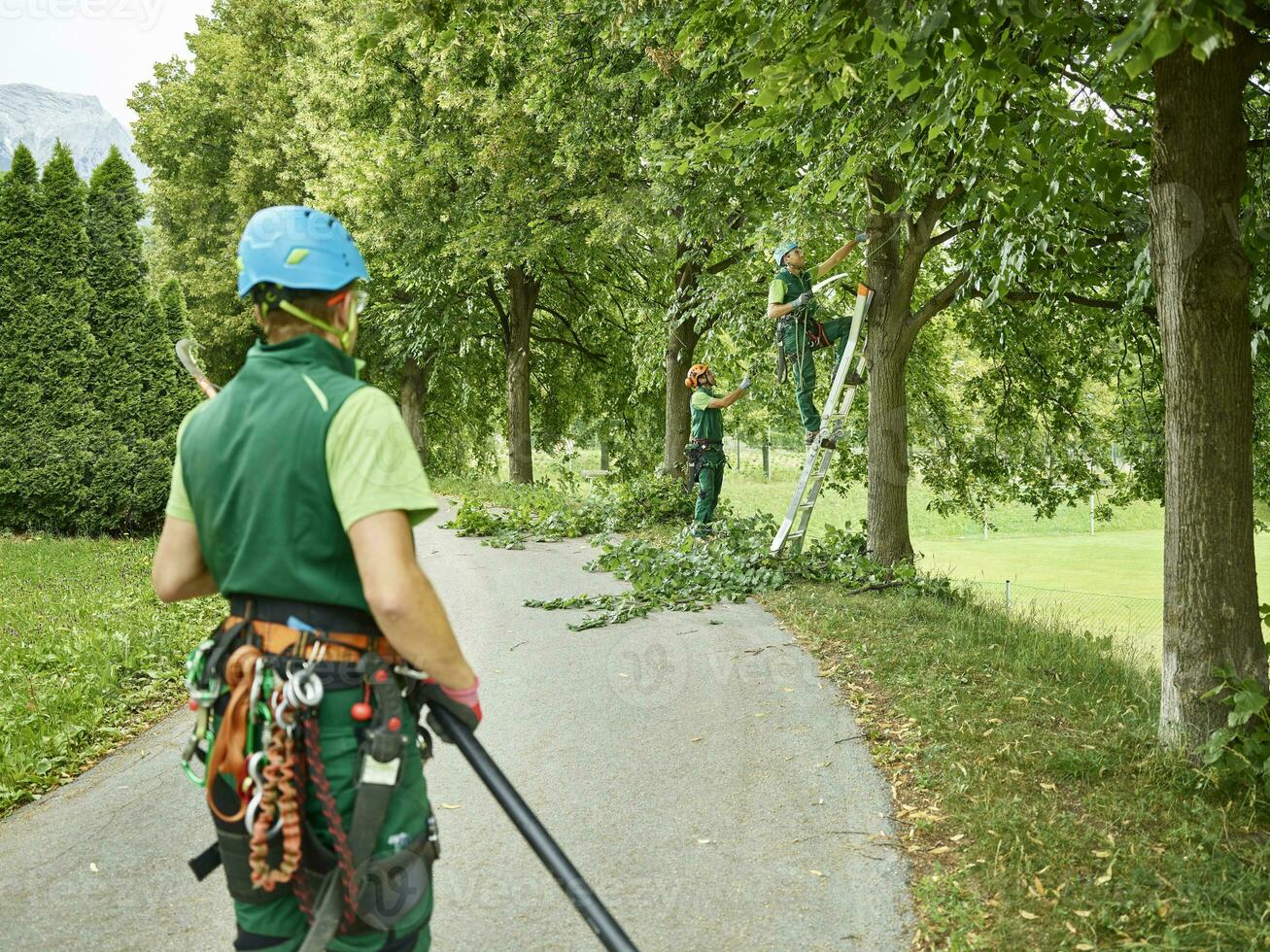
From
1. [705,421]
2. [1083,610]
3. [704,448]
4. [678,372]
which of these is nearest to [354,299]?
[704,448]

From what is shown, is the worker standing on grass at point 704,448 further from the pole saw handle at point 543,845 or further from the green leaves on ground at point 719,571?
the pole saw handle at point 543,845

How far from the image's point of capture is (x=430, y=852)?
2627 mm

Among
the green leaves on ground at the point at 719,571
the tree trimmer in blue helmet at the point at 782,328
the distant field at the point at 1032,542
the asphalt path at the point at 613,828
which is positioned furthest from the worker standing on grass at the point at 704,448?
the asphalt path at the point at 613,828

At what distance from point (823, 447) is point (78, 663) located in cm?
732

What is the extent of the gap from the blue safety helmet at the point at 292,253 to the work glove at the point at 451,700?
1048mm

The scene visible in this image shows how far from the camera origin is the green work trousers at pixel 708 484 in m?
13.7

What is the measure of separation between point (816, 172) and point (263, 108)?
75.1 feet

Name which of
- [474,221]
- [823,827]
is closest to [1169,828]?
[823,827]

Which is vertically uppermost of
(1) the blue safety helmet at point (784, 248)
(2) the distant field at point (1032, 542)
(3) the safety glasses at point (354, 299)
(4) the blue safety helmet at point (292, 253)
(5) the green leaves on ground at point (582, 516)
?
(1) the blue safety helmet at point (784, 248)

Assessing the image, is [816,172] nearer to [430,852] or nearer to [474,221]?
[430,852]

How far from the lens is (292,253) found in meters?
2.56

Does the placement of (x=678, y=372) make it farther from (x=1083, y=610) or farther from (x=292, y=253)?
(x=292, y=253)

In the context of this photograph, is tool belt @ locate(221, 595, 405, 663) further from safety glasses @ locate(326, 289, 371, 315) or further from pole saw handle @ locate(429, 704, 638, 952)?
safety glasses @ locate(326, 289, 371, 315)

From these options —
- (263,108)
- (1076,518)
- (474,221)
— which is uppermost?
(263,108)
